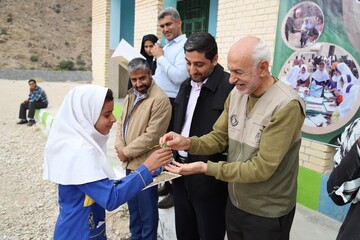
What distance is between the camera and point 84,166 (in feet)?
5.54

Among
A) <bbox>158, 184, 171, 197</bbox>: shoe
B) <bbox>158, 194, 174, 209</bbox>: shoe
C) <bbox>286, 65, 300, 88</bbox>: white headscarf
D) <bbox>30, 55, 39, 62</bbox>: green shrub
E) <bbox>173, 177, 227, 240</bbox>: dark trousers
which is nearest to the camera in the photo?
<bbox>173, 177, 227, 240</bbox>: dark trousers

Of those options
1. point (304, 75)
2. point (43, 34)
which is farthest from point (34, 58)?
point (304, 75)

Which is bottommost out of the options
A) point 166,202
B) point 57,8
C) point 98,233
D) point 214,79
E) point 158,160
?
point 166,202

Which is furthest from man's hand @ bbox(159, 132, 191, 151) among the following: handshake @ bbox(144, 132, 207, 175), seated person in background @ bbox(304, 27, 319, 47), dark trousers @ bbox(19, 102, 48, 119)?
dark trousers @ bbox(19, 102, 48, 119)

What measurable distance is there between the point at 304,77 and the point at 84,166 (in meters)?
2.60

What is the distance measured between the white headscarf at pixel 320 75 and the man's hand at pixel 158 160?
2.05m

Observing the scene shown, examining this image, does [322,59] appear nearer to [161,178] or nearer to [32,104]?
[161,178]

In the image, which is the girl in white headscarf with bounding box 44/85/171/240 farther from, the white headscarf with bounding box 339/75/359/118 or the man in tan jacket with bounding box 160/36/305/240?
the white headscarf with bounding box 339/75/359/118

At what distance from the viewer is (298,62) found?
11.2 ft

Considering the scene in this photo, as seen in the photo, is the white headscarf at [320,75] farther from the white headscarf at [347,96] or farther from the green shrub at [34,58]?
the green shrub at [34,58]

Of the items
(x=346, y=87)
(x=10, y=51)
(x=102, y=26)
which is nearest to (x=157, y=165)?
(x=346, y=87)

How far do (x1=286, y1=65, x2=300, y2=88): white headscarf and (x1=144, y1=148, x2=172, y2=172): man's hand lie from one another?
212 cm

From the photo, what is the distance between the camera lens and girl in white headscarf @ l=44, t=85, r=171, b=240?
1696 millimetres

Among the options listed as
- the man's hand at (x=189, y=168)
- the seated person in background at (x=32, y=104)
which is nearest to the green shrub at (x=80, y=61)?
the seated person in background at (x=32, y=104)
